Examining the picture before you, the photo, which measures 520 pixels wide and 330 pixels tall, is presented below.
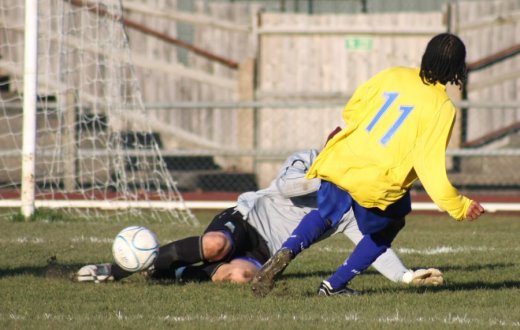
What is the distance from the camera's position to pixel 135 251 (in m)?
7.34

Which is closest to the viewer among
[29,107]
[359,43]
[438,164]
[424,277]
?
[438,164]

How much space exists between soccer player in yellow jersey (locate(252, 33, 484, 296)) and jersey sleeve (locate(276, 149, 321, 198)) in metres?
0.66

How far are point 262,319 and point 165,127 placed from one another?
43.6 feet

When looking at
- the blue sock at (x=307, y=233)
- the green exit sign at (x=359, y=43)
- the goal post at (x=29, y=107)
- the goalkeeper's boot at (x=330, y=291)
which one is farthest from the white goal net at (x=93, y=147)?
the blue sock at (x=307, y=233)

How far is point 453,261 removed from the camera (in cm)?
924

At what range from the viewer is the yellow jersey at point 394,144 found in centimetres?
649

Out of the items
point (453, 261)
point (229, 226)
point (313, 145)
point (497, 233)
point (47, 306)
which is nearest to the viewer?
point (47, 306)

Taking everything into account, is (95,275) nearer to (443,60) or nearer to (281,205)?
(281,205)

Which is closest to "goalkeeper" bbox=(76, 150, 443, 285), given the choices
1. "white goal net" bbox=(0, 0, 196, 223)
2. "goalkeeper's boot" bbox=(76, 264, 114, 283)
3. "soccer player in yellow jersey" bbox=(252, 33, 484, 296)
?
"goalkeeper's boot" bbox=(76, 264, 114, 283)

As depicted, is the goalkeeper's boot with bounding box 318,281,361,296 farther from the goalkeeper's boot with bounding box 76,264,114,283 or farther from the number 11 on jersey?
the goalkeeper's boot with bounding box 76,264,114,283

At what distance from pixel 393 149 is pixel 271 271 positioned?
101 centimetres

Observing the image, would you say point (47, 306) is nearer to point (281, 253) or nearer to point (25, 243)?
point (281, 253)

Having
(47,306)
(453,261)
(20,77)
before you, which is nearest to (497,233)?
(453,261)

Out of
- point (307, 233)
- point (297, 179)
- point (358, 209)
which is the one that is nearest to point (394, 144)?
point (358, 209)
